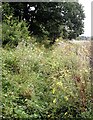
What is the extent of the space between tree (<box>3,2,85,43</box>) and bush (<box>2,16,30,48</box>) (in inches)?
51.4

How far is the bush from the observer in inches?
326

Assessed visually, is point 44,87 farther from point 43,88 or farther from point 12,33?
point 12,33

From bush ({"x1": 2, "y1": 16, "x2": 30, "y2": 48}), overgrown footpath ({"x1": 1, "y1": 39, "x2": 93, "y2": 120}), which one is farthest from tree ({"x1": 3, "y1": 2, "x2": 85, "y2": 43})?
overgrown footpath ({"x1": 1, "y1": 39, "x2": 93, "y2": 120})

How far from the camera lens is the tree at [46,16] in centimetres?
1049

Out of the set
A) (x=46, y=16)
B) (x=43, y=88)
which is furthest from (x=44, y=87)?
(x=46, y=16)

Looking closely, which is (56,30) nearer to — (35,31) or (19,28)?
(35,31)

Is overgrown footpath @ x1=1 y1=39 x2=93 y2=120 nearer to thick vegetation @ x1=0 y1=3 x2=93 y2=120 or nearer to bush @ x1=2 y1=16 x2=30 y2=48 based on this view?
thick vegetation @ x1=0 y1=3 x2=93 y2=120

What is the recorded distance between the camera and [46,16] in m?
10.7

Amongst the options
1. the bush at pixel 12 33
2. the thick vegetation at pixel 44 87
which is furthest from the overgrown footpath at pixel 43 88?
the bush at pixel 12 33

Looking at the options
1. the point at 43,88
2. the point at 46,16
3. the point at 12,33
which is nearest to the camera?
the point at 43,88

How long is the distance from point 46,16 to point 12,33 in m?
2.40

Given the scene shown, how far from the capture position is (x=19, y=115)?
4.56 metres

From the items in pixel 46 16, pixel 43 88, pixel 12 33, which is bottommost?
pixel 43 88

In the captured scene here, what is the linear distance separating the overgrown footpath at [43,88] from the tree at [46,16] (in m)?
4.11
